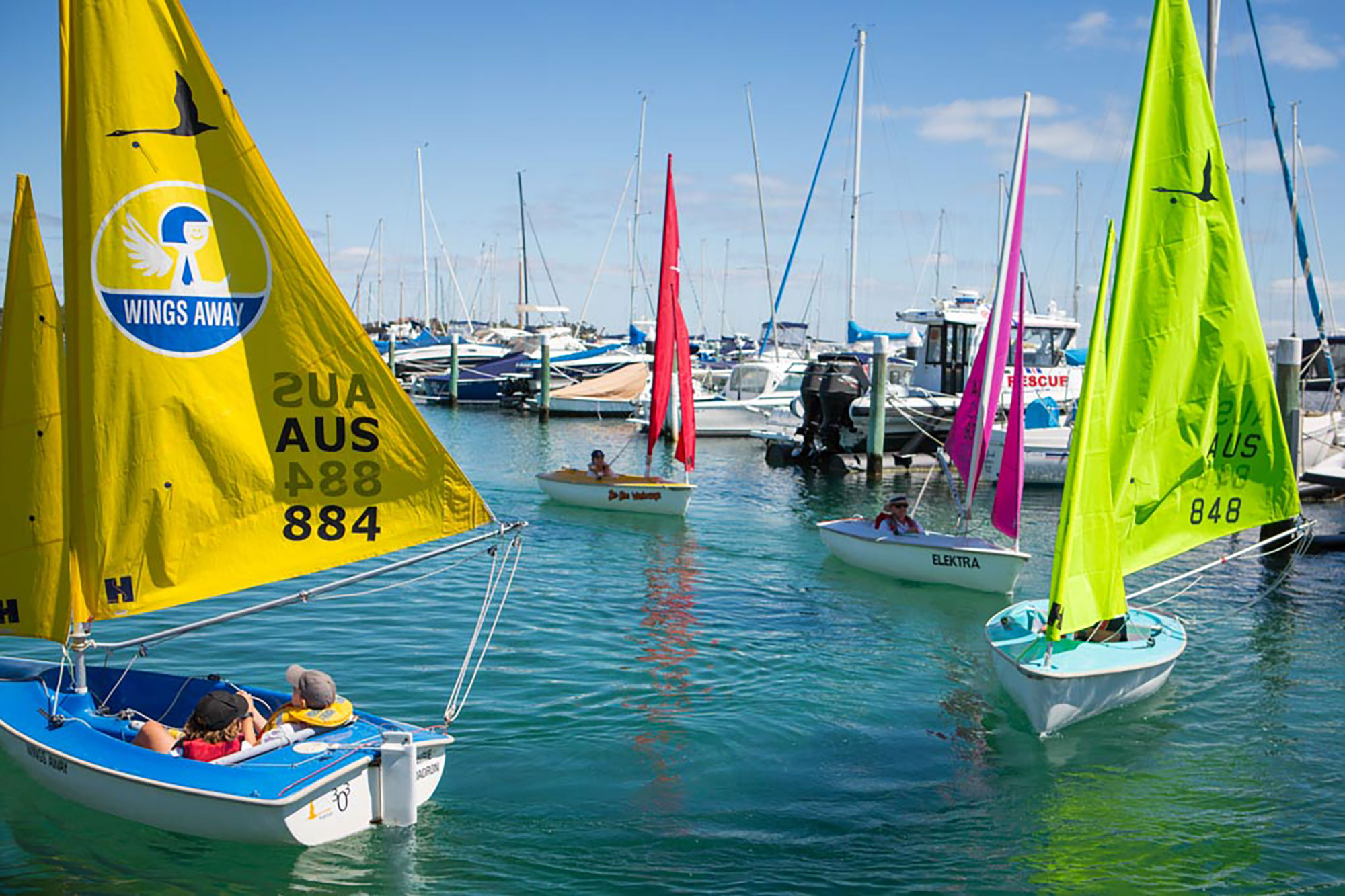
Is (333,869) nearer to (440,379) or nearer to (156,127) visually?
(156,127)

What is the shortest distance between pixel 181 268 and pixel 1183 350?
885cm

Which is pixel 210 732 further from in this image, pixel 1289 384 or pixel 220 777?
pixel 1289 384

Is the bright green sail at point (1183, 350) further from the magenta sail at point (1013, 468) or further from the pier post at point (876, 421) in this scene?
the pier post at point (876, 421)

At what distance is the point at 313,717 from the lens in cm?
884

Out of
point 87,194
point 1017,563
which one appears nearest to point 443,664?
point 87,194

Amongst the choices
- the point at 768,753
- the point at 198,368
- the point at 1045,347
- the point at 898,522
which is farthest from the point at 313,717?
the point at 1045,347

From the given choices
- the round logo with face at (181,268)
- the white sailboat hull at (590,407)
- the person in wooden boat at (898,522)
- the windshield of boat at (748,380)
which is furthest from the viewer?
the white sailboat hull at (590,407)

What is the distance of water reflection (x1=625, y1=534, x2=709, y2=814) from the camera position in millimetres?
10508

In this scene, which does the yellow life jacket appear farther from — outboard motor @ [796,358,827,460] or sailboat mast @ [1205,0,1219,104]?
outboard motor @ [796,358,827,460]

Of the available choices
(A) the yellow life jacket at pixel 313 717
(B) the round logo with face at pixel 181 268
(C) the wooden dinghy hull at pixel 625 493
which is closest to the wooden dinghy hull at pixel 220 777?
(A) the yellow life jacket at pixel 313 717

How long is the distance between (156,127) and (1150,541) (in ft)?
31.2

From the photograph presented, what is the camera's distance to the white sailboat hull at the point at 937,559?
1764 cm

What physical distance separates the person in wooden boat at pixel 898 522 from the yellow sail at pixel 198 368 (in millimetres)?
11445

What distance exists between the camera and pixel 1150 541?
11.4 m
